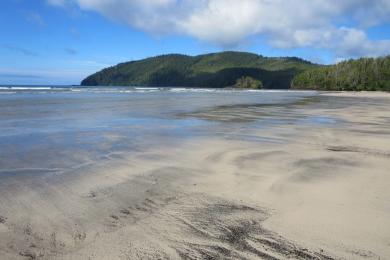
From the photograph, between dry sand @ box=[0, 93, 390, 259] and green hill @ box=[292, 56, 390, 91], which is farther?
green hill @ box=[292, 56, 390, 91]

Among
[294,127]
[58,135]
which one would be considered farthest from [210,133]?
[58,135]

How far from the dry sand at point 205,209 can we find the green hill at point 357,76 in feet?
436

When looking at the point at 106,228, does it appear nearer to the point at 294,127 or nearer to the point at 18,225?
the point at 18,225

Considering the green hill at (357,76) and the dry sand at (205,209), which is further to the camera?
the green hill at (357,76)

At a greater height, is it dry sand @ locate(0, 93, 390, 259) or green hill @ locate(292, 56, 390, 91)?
green hill @ locate(292, 56, 390, 91)

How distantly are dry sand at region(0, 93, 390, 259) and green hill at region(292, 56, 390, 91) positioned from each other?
132921 millimetres

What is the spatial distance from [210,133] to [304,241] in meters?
10.7

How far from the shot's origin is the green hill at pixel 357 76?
131875 mm

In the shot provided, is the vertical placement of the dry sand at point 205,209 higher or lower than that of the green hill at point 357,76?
lower

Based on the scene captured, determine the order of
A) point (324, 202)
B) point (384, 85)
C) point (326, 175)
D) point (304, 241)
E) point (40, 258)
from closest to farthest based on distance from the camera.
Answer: point (40, 258)
point (304, 241)
point (324, 202)
point (326, 175)
point (384, 85)

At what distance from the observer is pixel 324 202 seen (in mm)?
6809

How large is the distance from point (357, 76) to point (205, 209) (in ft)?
466

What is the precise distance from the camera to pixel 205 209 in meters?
6.46

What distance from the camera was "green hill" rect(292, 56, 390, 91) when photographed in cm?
13188
